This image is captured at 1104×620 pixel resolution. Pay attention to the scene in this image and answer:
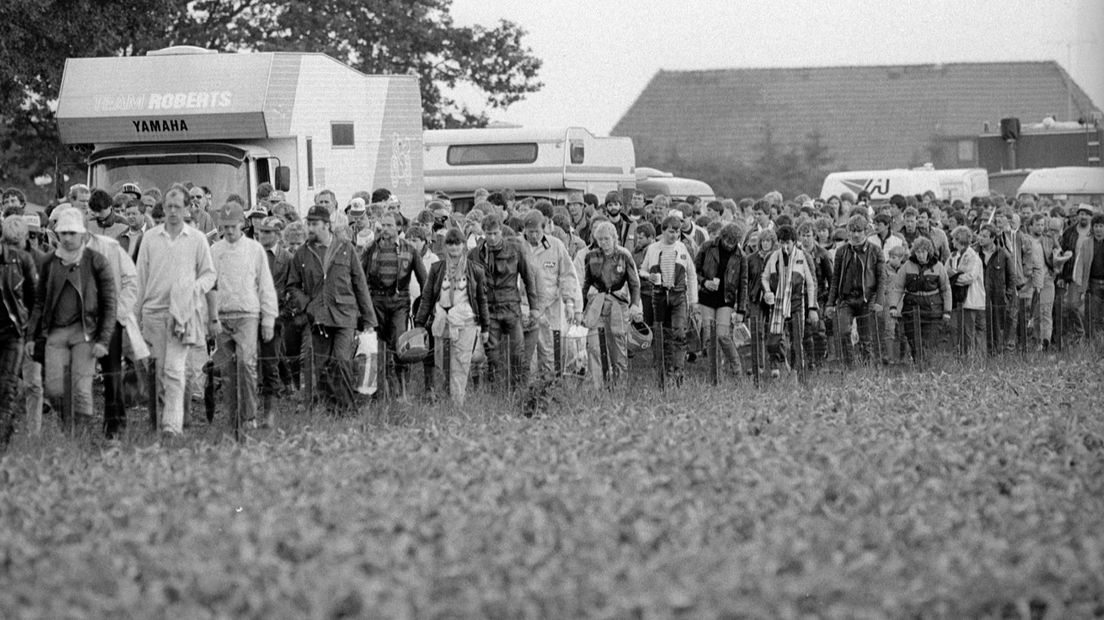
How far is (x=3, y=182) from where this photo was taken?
158 ft

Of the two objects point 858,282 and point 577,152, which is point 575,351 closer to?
point 858,282

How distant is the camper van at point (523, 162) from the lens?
41.8 meters

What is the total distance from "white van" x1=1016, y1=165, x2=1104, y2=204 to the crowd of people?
23.2 metres

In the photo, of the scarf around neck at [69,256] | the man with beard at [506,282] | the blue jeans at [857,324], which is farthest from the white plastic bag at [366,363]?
the blue jeans at [857,324]

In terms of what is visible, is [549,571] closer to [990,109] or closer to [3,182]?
[3,182]

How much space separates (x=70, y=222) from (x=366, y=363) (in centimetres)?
310

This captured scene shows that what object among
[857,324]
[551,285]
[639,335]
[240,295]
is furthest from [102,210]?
[857,324]

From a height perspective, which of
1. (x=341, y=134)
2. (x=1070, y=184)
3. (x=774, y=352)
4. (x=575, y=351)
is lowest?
(x=774, y=352)

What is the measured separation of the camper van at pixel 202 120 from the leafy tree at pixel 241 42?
47.4ft

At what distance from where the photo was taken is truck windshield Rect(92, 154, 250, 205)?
2469cm

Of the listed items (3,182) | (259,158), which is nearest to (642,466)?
(259,158)

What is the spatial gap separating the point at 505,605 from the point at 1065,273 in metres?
19.2

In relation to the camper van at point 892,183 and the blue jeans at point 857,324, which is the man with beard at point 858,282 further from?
the camper van at point 892,183

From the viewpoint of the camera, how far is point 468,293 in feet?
59.1
